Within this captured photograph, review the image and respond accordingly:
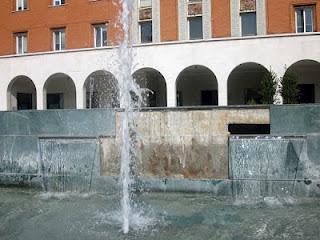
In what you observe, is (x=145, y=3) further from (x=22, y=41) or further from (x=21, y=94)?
(x=21, y=94)

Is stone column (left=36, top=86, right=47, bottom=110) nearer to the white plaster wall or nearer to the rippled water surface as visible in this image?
the white plaster wall

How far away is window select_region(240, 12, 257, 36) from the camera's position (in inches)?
1038

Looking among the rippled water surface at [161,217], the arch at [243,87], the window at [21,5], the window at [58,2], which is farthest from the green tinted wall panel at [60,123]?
the window at [21,5]

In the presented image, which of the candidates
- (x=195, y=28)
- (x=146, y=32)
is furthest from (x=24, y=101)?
(x=195, y=28)

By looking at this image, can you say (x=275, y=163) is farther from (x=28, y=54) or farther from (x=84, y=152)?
(x=28, y=54)

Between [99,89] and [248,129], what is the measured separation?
18005 millimetres

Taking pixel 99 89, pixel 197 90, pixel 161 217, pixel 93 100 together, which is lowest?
pixel 161 217

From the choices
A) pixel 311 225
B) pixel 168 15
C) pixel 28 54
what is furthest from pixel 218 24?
pixel 311 225

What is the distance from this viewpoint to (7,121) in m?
15.1

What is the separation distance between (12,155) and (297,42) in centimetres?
1593

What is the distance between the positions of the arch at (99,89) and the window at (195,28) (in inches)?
219

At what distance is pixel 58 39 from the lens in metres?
31.2

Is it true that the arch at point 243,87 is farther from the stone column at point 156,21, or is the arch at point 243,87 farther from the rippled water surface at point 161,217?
the rippled water surface at point 161,217

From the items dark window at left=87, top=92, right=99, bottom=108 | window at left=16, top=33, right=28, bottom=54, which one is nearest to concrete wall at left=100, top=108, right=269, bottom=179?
dark window at left=87, top=92, right=99, bottom=108
